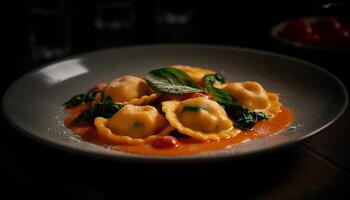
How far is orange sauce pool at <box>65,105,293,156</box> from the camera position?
308 cm

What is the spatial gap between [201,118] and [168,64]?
1.28 meters

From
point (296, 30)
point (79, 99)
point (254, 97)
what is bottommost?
point (79, 99)

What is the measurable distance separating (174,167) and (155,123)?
67 cm

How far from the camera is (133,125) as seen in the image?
11.0ft

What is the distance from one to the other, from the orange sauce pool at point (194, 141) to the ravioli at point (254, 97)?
12cm

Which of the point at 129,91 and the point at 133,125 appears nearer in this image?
the point at 133,125

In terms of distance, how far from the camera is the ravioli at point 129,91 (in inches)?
147

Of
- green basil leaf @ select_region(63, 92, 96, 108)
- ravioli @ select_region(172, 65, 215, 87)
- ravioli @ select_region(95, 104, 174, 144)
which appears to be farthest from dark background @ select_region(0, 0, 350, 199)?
ravioli @ select_region(172, 65, 215, 87)

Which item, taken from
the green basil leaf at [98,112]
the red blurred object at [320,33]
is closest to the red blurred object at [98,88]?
the green basil leaf at [98,112]

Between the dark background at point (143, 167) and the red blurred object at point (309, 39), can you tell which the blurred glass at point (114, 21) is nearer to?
the dark background at point (143, 167)

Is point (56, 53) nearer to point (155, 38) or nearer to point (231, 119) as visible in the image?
point (155, 38)

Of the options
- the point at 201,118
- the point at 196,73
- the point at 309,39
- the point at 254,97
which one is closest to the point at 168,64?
the point at 196,73

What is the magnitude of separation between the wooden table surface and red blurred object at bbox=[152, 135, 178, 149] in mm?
205

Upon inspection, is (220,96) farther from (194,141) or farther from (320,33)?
(320,33)
